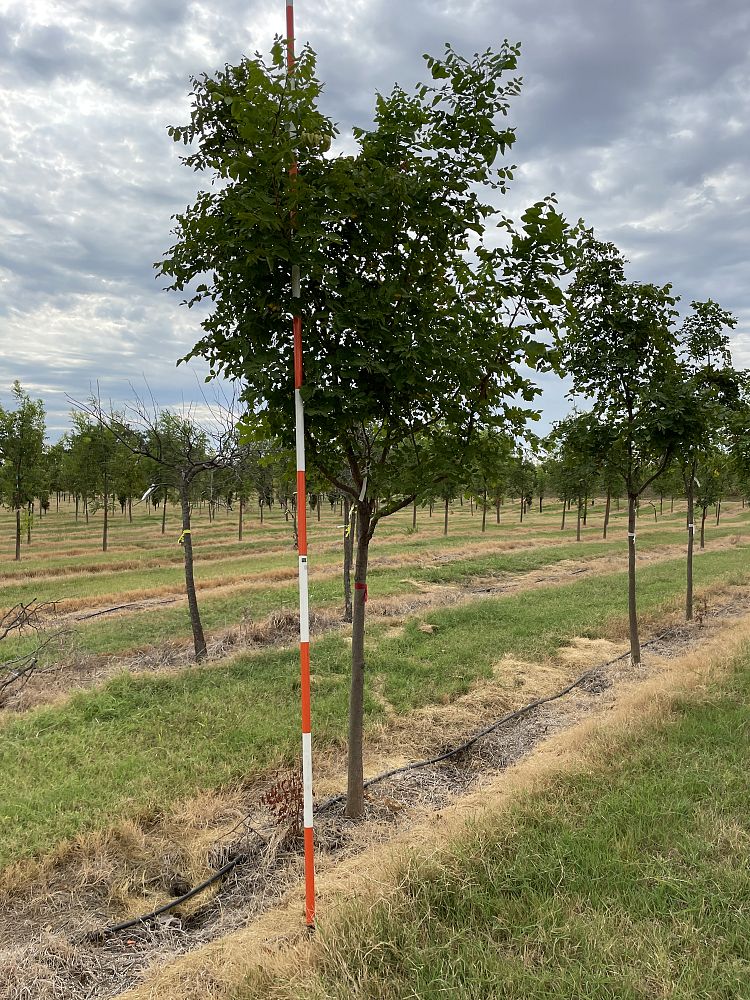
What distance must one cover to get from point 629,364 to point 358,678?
675 cm

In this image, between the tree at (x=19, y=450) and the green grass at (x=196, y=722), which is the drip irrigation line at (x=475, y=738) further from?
the tree at (x=19, y=450)

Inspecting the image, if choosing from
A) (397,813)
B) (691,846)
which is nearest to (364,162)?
(691,846)

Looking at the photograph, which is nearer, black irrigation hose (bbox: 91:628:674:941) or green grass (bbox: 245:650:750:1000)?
green grass (bbox: 245:650:750:1000)

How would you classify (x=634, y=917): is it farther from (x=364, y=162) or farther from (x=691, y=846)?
(x=364, y=162)

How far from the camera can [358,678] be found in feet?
16.9

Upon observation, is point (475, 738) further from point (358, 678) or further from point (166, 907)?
point (166, 907)

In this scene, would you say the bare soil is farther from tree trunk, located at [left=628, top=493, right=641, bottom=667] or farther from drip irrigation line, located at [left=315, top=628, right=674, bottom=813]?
tree trunk, located at [left=628, top=493, right=641, bottom=667]

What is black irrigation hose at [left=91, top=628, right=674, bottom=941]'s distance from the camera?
4.14 meters

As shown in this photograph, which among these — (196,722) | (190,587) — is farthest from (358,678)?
(190,587)

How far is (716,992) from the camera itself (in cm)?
252

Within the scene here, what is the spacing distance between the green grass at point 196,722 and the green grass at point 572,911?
10.6 feet

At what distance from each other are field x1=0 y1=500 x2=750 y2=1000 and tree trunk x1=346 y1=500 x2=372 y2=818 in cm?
26

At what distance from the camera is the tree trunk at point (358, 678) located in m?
5.07

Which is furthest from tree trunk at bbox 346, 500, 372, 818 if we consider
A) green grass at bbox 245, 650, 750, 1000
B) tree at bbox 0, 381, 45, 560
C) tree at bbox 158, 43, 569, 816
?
tree at bbox 0, 381, 45, 560
